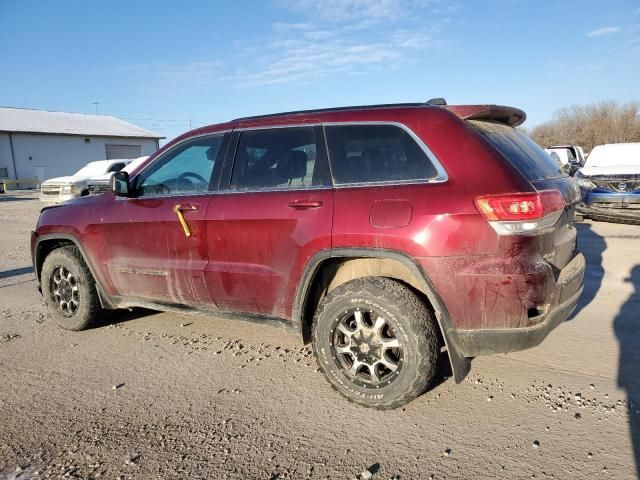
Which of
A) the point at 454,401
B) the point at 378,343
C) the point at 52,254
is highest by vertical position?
the point at 52,254

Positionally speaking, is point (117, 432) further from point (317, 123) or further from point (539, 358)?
point (539, 358)

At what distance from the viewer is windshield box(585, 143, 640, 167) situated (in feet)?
35.4

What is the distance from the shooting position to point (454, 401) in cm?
306

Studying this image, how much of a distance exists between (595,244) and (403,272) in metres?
6.20

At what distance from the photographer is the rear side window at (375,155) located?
114 inches

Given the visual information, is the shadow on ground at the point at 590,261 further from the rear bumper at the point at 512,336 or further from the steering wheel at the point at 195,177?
the steering wheel at the point at 195,177

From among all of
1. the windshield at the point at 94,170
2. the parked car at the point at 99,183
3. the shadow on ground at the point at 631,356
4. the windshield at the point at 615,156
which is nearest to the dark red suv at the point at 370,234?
the shadow on ground at the point at 631,356

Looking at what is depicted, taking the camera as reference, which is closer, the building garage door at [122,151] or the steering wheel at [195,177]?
the steering wheel at [195,177]

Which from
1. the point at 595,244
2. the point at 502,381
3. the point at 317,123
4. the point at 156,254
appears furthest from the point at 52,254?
the point at 595,244

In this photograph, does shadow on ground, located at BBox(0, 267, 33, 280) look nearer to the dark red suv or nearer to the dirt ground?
the dirt ground

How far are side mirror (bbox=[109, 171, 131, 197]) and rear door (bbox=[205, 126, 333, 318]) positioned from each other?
936mm

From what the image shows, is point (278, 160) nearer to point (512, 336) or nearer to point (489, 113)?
point (489, 113)

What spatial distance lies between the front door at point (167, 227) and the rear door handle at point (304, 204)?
804 mm

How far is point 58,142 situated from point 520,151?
4524 cm
